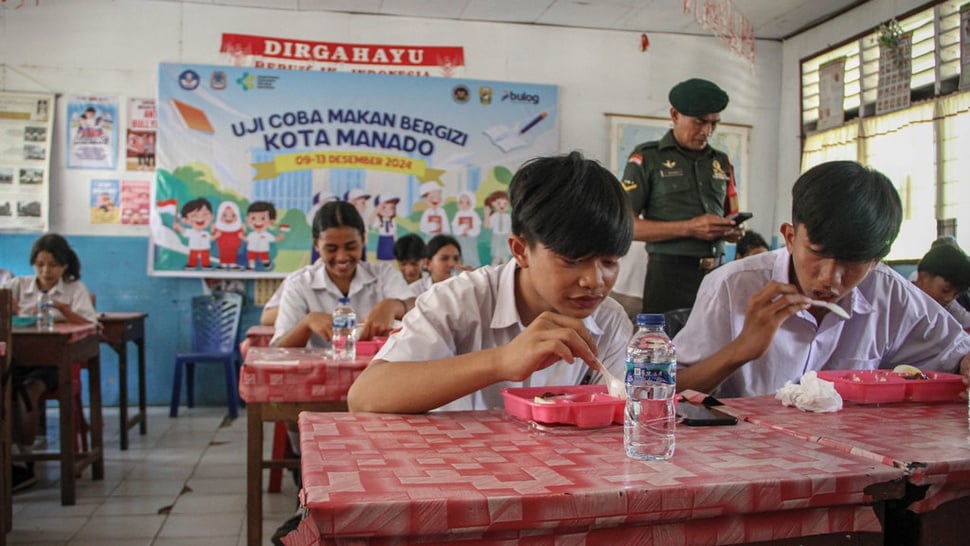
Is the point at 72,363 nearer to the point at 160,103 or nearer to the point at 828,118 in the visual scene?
the point at 160,103

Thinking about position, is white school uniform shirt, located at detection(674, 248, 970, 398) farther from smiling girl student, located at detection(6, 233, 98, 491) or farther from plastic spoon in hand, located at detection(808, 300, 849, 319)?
smiling girl student, located at detection(6, 233, 98, 491)

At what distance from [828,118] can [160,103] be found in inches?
189

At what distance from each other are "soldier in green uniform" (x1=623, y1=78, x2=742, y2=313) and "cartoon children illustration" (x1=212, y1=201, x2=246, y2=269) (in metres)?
3.30

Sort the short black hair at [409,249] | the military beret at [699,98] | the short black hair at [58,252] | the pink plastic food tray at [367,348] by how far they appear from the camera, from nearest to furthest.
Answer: the pink plastic food tray at [367,348], the military beret at [699,98], the short black hair at [58,252], the short black hair at [409,249]

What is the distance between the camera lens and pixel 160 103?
217 inches

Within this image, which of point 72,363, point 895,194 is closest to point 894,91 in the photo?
point 895,194

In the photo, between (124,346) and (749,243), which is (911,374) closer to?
(749,243)

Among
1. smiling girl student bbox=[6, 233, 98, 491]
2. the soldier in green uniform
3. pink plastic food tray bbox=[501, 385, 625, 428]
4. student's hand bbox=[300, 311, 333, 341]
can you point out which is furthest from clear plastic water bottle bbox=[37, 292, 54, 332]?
pink plastic food tray bbox=[501, 385, 625, 428]

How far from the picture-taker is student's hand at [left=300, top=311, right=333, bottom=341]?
2.79 m

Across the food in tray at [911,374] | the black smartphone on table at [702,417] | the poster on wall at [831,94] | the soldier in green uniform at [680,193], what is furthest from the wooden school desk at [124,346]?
the poster on wall at [831,94]

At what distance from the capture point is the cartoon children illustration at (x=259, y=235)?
220 inches

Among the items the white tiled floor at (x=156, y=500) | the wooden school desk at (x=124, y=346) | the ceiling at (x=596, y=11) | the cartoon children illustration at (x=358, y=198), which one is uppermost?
the ceiling at (x=596, y=11)

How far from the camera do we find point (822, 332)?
1.78 meters

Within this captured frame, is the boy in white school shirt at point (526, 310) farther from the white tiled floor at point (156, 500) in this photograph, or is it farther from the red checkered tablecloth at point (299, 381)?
the white tiled floor at point (156, 500)
